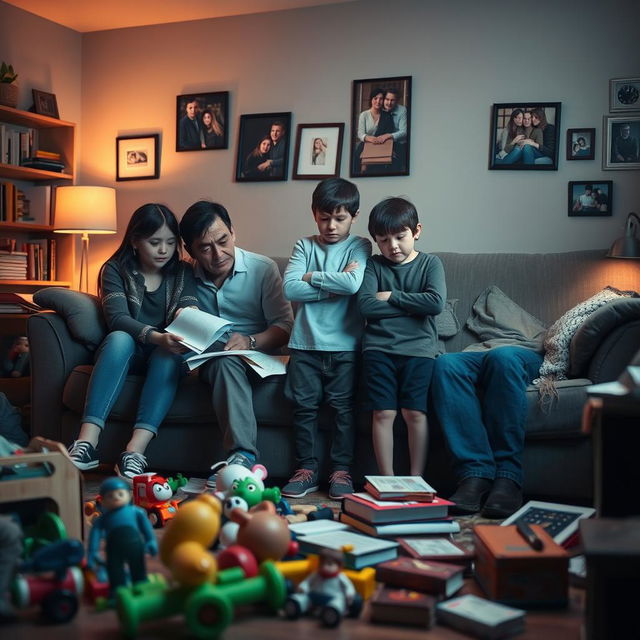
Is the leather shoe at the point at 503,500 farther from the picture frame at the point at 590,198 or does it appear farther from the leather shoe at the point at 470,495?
the picture frame at the point at 590,198

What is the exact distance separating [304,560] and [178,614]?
0.29 m

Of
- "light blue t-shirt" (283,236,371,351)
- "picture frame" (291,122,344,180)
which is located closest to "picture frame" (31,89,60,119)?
"picture frame" (291,122,344,180)

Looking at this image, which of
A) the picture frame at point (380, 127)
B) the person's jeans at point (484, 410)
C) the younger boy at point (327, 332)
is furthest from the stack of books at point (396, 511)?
the picture frame at point (380, 127)

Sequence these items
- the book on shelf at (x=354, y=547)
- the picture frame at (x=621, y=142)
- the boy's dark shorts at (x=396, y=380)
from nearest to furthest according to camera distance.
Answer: the book on shelf at (x=354, y=547) < the boy's dark shorts at (x=396, y=380) < the picture frame at (x=621, y=142)

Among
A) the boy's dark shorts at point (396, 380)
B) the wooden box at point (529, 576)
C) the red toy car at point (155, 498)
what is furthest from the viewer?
the boy's dark shorts at point (396, 380)

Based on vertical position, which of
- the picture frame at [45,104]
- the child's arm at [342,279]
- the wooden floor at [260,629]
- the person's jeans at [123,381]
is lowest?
the wooden floor at [260,629]

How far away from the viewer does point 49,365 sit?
277cm

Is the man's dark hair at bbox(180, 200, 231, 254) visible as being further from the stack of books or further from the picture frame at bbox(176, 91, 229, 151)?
the picture frame at bbox(176, 91, 229, 151)

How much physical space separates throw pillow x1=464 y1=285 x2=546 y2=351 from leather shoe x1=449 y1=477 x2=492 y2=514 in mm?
641

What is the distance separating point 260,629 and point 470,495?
1.06 m

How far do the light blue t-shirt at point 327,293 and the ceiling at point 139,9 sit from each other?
1.87 metres

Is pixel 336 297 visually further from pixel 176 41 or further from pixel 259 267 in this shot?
pixel 176 41

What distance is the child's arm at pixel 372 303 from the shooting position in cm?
251

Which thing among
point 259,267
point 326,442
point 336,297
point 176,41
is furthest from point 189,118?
point 326,442
